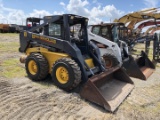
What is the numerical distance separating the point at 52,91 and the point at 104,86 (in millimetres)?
1354

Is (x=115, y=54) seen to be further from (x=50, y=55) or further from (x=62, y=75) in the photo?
(x=62, y=75)

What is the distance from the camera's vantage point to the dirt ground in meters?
3.76

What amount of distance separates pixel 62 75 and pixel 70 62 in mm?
469

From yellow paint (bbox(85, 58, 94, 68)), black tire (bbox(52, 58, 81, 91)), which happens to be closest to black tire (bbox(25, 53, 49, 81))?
black tire (bbox(52, 58, 81, 91))

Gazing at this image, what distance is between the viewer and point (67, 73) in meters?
4.80

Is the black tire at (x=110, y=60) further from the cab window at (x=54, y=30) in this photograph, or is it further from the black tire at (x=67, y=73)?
the black tire at (x=67, y=73)

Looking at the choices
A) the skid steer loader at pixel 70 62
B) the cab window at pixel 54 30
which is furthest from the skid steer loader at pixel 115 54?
the cab window at pixel 54 30

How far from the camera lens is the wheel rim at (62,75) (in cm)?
486

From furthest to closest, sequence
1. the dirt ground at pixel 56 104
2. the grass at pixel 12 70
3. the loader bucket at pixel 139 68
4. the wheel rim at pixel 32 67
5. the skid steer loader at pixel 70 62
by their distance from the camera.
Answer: the loader bucket at pixel 139 68
the grass at pixel 12 70
the wheel rim at pixel 32 67
the skid steer loader at pixel 70 62
the dirt ground at pixel 56 104

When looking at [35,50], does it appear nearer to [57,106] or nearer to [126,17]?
[57,106]

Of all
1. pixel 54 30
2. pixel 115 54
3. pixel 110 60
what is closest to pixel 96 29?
pixel 115 54

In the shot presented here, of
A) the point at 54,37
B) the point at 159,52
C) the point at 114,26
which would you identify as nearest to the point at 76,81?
the point at 54,37

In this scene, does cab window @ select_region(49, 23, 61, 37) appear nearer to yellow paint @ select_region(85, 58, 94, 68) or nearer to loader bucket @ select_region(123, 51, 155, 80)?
yellow paint @ select_region(85, 58, 94, 68)

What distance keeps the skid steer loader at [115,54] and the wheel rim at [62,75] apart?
2959 millimetres
